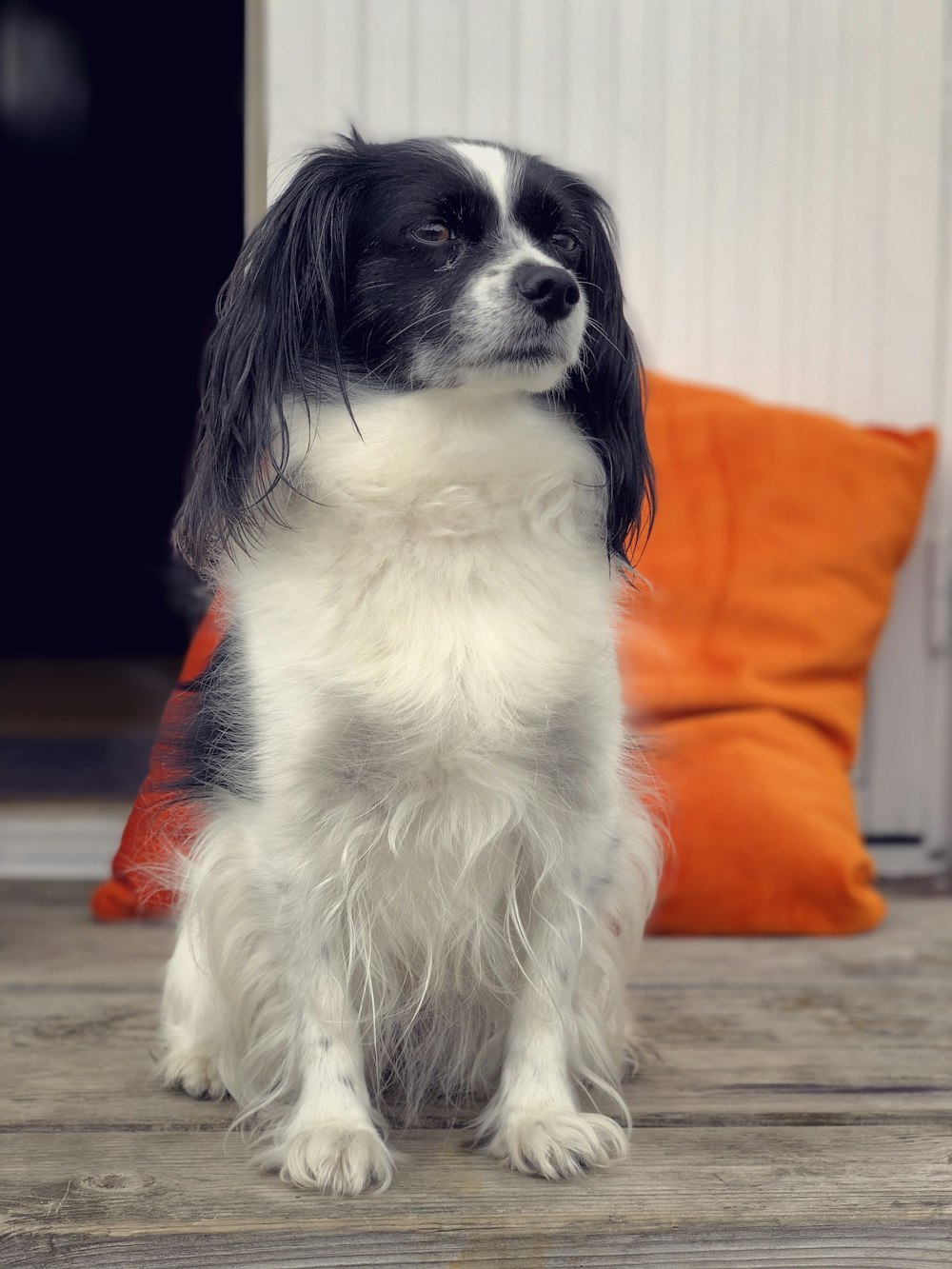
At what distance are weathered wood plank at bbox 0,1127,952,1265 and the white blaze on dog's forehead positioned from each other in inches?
36.7

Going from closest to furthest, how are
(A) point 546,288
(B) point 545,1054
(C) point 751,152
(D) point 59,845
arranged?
1. (A) point 546,288
2. (B) point 545,1054
3. (C) point 751,152
4. (D) point 59,845

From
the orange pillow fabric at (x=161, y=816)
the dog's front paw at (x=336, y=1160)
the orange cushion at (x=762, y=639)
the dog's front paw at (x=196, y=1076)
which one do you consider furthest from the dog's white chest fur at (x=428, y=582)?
the orange cushion at (x=762, y=639)

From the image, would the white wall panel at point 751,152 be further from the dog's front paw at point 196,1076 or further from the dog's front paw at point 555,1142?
the dog's front paw at point 196,1076

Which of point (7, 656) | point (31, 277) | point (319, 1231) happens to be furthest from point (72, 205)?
point (319, 1231)

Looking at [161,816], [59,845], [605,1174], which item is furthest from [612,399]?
[59,845]

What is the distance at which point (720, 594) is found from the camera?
232 cm

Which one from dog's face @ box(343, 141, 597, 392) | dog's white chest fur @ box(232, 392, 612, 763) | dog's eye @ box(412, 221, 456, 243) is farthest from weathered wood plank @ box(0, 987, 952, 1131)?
dog's eye @ box(412, 221, 456, 243)

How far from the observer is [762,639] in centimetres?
233

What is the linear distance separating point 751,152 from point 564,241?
54.8 inches

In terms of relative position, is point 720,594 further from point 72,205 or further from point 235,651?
point 72,205

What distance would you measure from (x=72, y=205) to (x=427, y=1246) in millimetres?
6565

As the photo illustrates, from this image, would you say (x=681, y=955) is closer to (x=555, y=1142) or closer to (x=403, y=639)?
(x=555, y=1142)

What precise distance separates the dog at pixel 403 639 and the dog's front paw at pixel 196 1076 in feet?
0.35

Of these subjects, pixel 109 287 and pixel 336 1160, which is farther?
pixel 109 287
